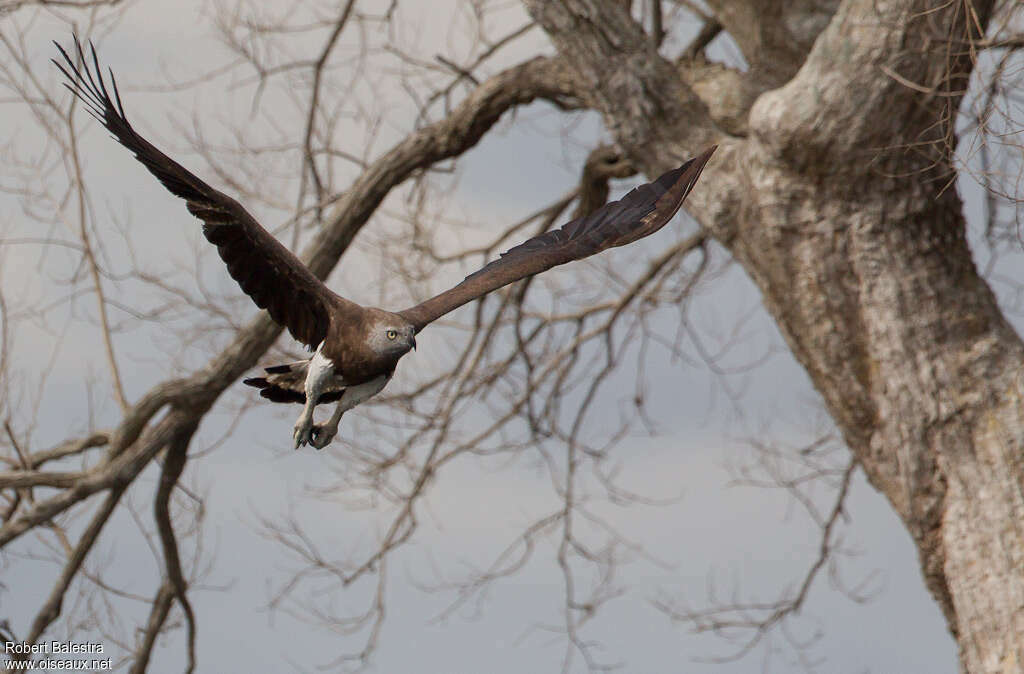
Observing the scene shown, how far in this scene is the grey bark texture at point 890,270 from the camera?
5.37 m

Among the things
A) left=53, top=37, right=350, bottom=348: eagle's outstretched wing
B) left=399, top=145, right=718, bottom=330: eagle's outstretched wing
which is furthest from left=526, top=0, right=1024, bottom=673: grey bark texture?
left=53, top=37, right=350, bottom=348: eagle's outstretched wing

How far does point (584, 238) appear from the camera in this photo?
14.3 ft

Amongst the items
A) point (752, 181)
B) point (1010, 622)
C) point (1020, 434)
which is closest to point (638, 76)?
point (752, 181)

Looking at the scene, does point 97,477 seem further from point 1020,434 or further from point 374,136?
point 1020,434

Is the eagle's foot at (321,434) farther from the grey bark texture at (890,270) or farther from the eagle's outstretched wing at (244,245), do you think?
the grey bark texture at (890,270)

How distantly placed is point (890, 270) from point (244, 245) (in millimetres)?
2988

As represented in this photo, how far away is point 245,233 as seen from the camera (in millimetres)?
3980

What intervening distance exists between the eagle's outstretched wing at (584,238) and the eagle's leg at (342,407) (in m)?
0.24

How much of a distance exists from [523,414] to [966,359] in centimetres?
306

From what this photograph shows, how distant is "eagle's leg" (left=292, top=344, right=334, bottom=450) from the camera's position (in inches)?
154

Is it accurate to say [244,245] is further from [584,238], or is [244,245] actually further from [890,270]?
[890,270]

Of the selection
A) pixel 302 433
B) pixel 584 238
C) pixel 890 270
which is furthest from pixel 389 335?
pixel 890 270

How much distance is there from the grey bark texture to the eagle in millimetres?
1267

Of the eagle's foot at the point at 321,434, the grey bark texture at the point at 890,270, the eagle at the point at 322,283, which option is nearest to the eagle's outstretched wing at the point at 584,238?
the eagle at the point at 322,283
